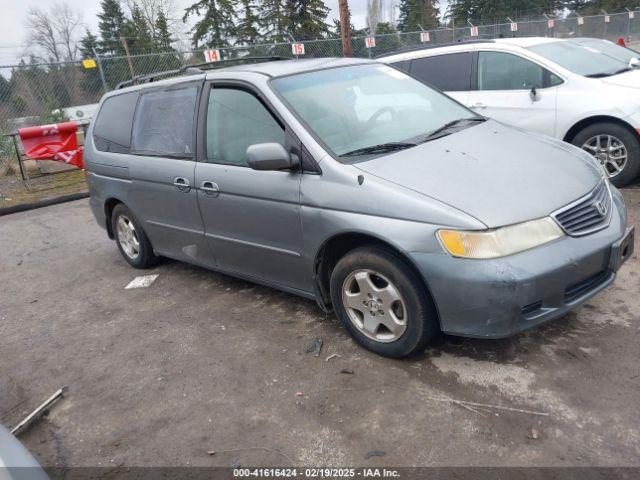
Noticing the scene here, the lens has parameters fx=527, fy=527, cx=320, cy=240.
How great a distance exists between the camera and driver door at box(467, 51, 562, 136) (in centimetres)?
600

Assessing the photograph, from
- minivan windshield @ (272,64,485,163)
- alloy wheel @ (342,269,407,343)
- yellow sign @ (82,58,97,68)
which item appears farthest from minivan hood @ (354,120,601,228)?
yellow sign @ (82,58,97,68)

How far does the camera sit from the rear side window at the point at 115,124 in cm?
486

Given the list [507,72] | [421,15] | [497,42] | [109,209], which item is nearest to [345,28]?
[497,42]

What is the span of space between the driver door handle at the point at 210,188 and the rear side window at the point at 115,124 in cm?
131

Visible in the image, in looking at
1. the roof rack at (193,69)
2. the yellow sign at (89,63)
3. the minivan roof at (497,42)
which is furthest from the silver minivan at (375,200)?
the yellow sign at (89,63)

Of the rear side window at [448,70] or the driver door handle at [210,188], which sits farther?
the rear side window at [448,70]

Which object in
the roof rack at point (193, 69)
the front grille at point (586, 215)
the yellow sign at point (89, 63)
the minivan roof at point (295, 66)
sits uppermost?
the yellow sign at point (89, 63)

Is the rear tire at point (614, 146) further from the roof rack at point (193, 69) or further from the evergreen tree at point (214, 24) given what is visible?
the evergreen tree at point (214, 24)

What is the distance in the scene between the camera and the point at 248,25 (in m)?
30.9

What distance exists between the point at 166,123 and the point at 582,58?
16.5ft

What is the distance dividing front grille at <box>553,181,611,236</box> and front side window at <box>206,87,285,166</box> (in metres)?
1.75

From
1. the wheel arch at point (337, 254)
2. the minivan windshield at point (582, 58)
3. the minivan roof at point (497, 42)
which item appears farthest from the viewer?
the minivan roof at point (497, 42)

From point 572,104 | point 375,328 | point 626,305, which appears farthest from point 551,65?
point 375,328

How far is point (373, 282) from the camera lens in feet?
10.3
